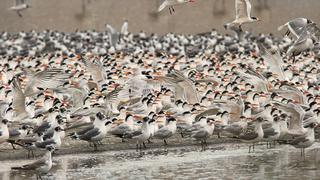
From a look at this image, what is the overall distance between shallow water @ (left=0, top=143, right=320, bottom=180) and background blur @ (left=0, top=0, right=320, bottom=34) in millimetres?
27885

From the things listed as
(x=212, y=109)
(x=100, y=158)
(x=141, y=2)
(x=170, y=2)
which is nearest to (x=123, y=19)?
(x=141, y=2)

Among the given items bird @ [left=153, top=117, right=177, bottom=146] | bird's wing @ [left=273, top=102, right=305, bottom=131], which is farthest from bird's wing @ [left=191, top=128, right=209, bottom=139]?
bird's wing @ [left=273, top=102, right=305, bottom=131]

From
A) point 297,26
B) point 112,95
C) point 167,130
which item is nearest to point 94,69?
point 112,95

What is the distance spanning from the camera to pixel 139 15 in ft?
153

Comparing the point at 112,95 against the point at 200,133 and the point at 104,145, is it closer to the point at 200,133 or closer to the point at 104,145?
the point at 104,145

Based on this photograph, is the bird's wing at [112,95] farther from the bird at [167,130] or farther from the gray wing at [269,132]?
the gray wing at [269,132]

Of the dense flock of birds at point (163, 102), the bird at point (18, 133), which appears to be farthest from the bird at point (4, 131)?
the bird at point (18, 133)

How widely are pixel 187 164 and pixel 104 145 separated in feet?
8.36

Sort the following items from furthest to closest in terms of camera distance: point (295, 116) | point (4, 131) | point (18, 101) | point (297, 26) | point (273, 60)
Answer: point (273, 60), point (297, 26), point (18, 101), point (295, 116), point (4, 131)

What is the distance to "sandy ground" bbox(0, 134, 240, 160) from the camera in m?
16.9

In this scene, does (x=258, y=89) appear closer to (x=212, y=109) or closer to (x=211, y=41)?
(x=212, y=109)

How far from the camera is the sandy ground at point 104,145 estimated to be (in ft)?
55.4

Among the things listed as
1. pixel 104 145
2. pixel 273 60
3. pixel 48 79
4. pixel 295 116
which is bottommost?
pixel 104 145

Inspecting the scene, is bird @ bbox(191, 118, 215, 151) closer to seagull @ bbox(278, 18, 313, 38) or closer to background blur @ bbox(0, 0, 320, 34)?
seagull @ bbox(278, 18, 313, 38)
